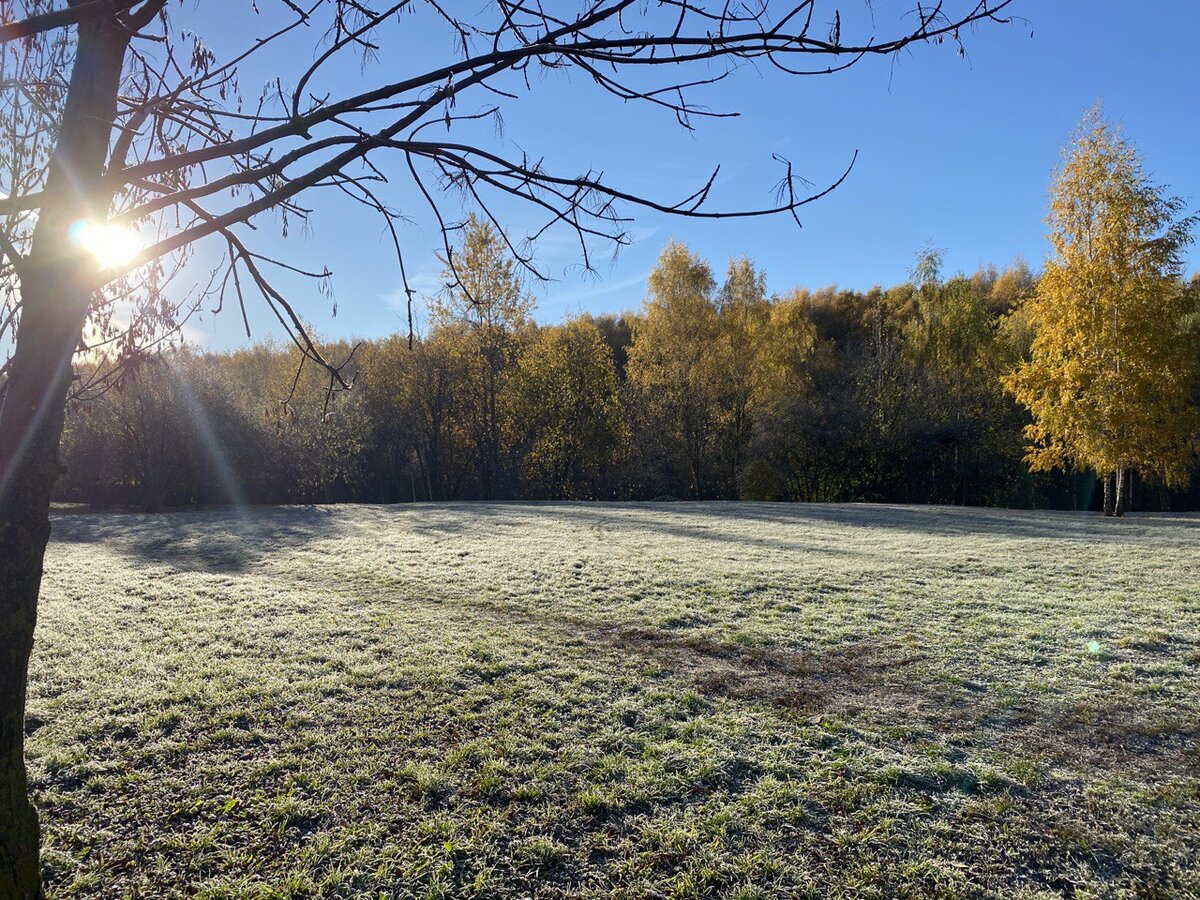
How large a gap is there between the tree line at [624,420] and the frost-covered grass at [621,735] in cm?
1406

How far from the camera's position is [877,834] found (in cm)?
273

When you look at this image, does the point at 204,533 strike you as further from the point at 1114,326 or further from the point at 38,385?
the point at 1114,326

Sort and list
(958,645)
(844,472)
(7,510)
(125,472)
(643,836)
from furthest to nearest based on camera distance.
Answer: (844,472)
(125,472)
(958,645)
(643,836)
(7,510)

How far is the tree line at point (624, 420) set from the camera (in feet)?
67.8

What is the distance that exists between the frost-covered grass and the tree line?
46.1ft

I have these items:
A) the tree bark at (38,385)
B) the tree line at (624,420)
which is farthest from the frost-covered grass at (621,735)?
the tree line at (624,420)

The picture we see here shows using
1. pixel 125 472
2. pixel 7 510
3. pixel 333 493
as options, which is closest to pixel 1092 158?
pixel 7 510

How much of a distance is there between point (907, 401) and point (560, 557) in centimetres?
1820

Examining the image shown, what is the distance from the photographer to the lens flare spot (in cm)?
161

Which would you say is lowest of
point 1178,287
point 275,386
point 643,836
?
point 643,836

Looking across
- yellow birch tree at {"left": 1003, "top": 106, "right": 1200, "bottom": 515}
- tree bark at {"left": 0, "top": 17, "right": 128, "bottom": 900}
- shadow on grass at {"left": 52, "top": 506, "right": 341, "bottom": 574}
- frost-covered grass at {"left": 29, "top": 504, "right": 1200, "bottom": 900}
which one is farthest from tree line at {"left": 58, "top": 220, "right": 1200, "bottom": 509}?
tree bark at {"left": 0, "top": 17, "right": 128, "bottom": 900}

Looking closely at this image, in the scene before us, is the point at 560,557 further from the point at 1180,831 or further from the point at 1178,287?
the point at 1178,287

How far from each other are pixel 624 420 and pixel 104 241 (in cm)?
2395

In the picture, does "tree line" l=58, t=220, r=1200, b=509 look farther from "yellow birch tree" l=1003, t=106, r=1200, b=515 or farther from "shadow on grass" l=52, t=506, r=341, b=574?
"yellow birch tree" l=1003, t=106, r=1200, b=515
